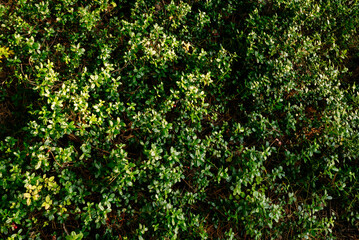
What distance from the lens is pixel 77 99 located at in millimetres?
2596

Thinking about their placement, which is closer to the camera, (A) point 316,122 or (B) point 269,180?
(B) point 269,180

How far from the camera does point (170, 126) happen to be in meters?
2.78

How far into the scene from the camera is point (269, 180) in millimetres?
3008

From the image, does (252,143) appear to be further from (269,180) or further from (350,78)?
(350,78)

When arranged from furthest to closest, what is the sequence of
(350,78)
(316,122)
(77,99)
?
(350,78) < (316,122) < (77,99)

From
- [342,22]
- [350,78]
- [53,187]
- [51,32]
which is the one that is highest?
[342,22]

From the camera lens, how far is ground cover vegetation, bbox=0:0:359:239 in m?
2.45

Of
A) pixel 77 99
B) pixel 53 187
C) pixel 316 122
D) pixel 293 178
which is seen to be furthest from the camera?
pixel 316 122

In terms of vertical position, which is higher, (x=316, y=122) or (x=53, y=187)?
(x=316, y=122)

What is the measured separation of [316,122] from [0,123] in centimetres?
385

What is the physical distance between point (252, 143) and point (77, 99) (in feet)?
7.00

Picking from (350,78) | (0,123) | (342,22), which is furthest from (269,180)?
(342,22)

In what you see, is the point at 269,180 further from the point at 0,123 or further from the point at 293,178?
the point at 0,123

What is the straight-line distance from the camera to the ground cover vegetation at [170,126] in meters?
2.45
